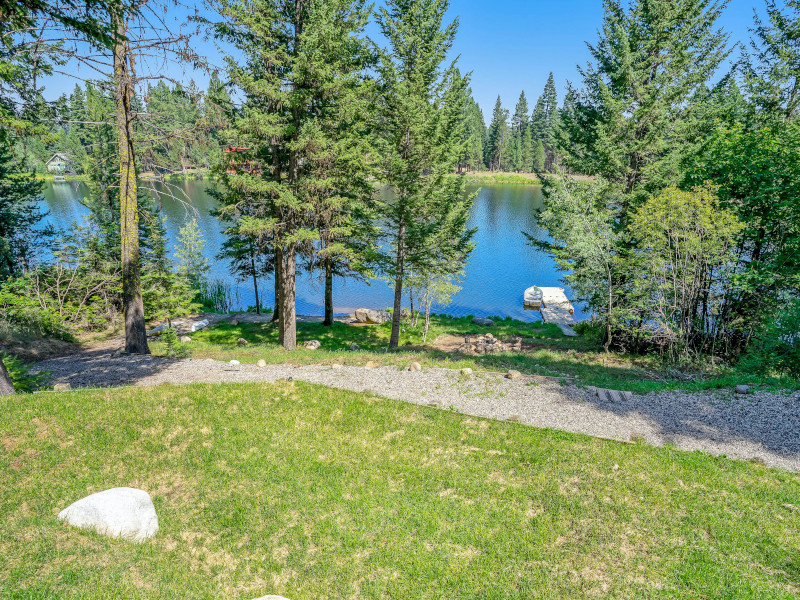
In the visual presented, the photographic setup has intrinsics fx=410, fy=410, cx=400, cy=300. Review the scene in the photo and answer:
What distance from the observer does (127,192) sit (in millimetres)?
10883

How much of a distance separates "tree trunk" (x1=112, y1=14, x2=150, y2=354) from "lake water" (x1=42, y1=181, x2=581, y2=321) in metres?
7.21

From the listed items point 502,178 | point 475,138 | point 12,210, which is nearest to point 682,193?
point 12,210

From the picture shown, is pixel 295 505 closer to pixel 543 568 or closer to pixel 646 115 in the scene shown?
pixel 543 568

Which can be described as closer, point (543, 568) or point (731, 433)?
point (543, 568)

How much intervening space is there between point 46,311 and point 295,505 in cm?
1556

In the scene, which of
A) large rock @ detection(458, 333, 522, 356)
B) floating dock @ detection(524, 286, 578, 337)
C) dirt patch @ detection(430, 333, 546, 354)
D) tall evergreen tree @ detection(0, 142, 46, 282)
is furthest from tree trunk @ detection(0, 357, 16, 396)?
floating dock @ detection(524, 286, 578, 337)

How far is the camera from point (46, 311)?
15.8 m

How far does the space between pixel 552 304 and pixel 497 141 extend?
2903 inches

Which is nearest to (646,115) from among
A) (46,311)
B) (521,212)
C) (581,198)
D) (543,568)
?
(581,198)

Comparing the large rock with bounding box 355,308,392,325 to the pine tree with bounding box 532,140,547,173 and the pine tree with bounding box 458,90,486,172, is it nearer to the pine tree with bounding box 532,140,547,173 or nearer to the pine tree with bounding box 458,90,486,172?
the pine tree with bounding box 458,90,486,172

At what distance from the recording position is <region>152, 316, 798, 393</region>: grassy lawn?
38.7 ft

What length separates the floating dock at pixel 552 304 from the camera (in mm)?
26719

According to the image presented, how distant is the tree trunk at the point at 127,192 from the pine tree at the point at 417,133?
770cm

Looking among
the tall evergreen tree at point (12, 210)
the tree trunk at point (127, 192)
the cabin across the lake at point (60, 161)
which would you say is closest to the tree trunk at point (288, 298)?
the tree trunk at point (127, 192)
